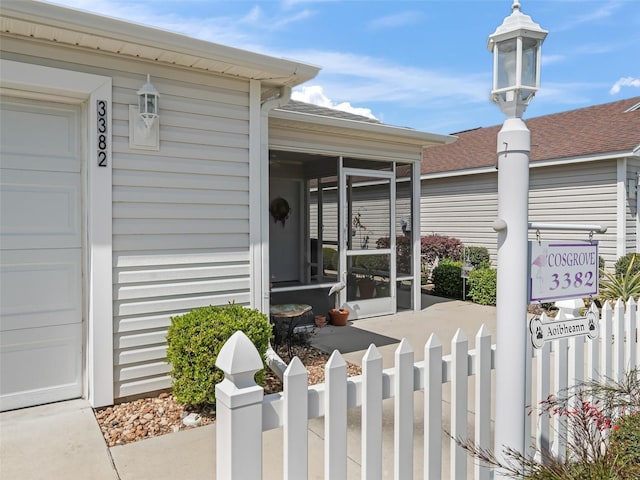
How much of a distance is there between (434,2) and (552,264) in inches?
144

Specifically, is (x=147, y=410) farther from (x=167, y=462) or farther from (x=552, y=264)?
(x=552, y=264)

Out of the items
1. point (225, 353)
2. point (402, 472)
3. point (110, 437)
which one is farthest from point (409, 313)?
point (225, 353)

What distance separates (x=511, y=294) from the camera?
70.8 inches

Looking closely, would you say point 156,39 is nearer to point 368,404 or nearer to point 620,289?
point 368,404

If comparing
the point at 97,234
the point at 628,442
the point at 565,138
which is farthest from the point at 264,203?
the point at 565,138

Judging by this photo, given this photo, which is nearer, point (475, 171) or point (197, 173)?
point (197, 173)

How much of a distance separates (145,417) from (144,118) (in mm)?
2379

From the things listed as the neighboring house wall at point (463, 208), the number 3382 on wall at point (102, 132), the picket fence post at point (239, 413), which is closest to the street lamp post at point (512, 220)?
the picket fence post at point (239, 413)

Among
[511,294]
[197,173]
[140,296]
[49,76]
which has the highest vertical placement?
[49,76]

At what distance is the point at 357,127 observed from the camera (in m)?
6.03

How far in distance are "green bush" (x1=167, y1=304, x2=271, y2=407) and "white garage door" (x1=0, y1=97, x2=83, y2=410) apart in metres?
0.92

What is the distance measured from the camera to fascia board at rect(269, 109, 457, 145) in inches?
214

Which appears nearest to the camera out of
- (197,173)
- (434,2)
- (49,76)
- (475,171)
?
(49,76)

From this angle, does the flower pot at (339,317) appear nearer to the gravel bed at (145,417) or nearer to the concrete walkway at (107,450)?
the gravel bed at (145,417)
